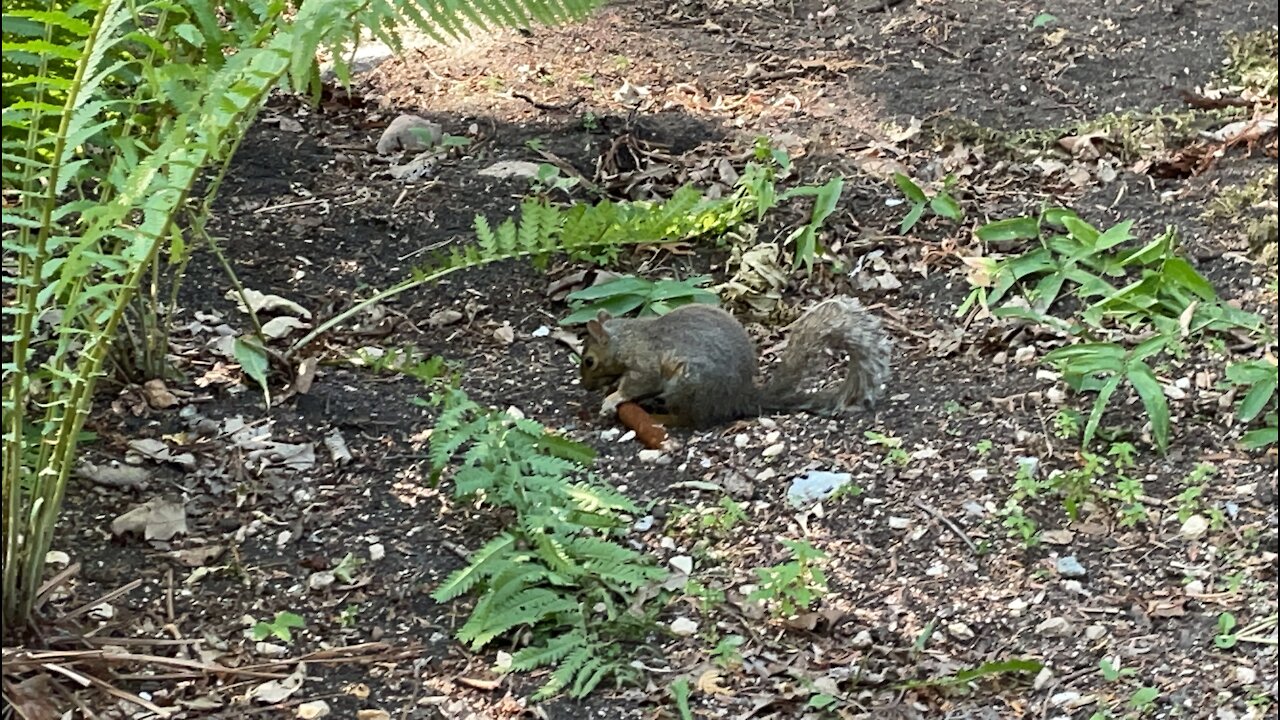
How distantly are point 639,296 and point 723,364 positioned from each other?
63 centimetres

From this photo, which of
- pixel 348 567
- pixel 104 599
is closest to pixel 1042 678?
pixel 348 567

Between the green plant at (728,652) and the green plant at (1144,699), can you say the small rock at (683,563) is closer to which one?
the green plant at (728,652)

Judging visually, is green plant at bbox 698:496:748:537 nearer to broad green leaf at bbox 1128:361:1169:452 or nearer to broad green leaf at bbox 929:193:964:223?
broad green leaf at bbox 1128:361:1169:452

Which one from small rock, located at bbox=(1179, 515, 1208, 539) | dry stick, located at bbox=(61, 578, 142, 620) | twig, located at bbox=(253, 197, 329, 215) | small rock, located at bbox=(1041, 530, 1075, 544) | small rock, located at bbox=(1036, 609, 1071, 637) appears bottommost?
small rock, located at bbox=(1179, 515, 1208, 539)

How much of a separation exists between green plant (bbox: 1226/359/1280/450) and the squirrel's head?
1.57m

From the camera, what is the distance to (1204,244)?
3846mm

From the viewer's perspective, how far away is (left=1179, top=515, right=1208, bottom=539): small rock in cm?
291

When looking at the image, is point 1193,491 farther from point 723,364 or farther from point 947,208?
point 947,208

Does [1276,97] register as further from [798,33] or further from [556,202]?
[556,202]

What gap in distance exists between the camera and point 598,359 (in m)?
3.72

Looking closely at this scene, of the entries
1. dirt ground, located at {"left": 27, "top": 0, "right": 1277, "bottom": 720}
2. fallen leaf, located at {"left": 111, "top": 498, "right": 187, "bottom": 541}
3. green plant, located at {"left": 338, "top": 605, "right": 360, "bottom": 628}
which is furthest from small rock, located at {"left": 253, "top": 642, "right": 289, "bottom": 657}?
fallen leaf, located at {"left": 111, "top": 498, "right": 187, "bottom": 541}

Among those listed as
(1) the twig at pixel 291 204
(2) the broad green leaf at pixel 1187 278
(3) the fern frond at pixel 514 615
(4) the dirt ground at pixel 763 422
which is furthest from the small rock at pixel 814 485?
(1) the twig at pixel 291 204

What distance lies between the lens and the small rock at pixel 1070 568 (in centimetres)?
283

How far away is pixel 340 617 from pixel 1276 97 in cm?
357
